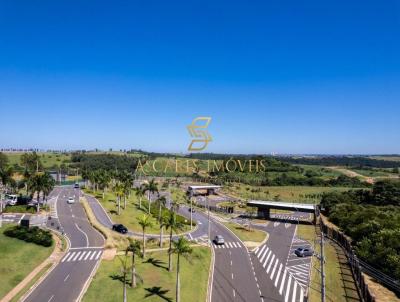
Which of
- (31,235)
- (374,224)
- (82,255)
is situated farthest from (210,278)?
(374,224)

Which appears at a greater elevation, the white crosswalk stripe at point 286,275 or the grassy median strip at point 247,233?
the grassy median strip at point 247,233

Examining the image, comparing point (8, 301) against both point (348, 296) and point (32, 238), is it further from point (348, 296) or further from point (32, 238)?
point (348, 296)

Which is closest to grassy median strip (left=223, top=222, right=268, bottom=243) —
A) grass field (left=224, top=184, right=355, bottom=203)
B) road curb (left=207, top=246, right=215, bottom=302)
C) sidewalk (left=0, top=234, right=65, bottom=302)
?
road curb (left=207, top=246, right=215, bottom=302)

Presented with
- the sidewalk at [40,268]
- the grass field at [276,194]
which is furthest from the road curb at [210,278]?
the grass field at [276,194]

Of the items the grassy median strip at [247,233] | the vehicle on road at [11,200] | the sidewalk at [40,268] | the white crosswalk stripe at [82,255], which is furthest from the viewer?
the vehicle on road at [11,200]

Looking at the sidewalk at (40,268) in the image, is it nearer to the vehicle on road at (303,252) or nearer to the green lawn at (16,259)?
the green lawn at (16,259)
